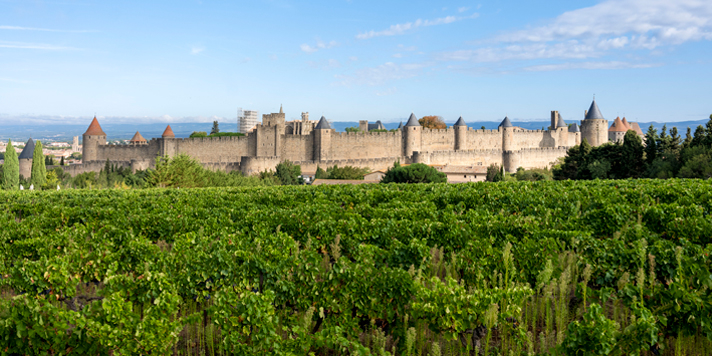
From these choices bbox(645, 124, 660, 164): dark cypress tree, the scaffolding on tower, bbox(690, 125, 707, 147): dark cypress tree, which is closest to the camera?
bbox(690, 125, 707, 147): dark cypress tree

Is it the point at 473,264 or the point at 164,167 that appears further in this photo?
the point at 164,167

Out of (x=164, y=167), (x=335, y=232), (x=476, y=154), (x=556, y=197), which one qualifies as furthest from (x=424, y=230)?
(x=476, y=154)

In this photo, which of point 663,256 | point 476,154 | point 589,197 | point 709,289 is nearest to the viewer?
point 709,289

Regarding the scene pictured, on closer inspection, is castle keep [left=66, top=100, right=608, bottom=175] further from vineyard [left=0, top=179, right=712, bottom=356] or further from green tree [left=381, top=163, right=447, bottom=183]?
vineyard [left=0, top=179, right=712, bottom=356]

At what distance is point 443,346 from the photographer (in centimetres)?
398

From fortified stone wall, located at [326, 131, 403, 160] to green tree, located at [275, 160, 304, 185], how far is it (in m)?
4.19

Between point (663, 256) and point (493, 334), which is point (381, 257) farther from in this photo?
point (663, 256)

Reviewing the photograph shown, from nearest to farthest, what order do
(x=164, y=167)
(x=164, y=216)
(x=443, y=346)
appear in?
(x=443, y=346) → (x=164, y=216) → (x=164, y=167)

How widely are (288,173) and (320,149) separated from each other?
741 cm

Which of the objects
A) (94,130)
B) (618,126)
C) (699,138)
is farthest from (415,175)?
(618,126)

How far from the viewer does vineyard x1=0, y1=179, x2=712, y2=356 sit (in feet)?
10.8

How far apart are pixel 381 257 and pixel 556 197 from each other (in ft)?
17.2

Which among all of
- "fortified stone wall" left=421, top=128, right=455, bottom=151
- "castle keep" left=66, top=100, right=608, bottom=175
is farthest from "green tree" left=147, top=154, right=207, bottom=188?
"fortified stone wall" left=421, top=128, right=455, bottom=151

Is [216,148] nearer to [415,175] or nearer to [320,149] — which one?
[320,149]
